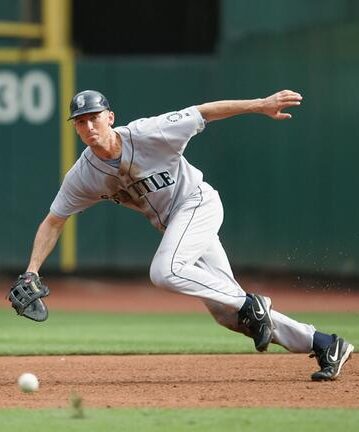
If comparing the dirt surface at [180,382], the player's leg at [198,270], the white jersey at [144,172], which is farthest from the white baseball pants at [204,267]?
the dirt surface at [180,382]

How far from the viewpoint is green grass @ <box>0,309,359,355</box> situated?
8773mm

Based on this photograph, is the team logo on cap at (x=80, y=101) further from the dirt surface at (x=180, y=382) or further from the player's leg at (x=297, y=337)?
the dirt surface at (x=180, y=382)

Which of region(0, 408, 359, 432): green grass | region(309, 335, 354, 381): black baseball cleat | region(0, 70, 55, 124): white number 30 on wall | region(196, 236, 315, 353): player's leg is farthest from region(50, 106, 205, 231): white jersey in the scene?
region(0, 70, 55, 124): white number 30 on wall

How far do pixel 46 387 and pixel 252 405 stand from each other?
4.47 ft

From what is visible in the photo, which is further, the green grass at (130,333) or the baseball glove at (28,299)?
the green grass at (130,333)

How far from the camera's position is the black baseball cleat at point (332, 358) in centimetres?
671

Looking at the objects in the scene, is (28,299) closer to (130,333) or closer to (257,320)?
Result: (257,320)

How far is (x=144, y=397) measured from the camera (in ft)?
20.5

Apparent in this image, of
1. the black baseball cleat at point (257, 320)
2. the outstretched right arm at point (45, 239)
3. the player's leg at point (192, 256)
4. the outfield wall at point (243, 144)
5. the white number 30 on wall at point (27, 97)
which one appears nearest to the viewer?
the player's leg at point (192, 256)

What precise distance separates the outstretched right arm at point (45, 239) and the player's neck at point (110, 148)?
0.48 metres

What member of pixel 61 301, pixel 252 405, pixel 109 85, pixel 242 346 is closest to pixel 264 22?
pixel 109 85

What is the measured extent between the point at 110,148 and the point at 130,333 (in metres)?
3.80

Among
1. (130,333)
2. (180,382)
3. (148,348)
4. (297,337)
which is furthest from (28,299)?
(130,333)

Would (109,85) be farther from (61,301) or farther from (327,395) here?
(327,395)
